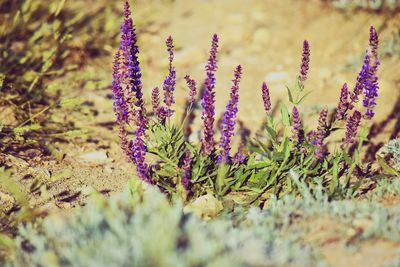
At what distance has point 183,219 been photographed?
9.07 feet

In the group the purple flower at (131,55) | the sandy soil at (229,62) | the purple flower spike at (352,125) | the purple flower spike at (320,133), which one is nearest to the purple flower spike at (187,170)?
the purple flower at (131,55)

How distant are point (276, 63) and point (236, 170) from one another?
8.77 ft

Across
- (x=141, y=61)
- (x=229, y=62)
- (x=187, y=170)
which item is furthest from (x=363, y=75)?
(x=141, y=61)

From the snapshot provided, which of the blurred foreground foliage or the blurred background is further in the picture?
the blurred background

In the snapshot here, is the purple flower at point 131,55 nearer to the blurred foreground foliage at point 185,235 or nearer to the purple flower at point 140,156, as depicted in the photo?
the purple flower at point 140,156

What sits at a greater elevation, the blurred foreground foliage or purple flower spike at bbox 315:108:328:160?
purple flower spike at bbox 315:108:328:160

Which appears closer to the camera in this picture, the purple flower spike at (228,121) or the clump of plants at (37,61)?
the purple flower spike at (228,121)

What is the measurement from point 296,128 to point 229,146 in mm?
445

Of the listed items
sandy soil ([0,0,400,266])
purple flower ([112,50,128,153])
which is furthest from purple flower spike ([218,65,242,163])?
sandy soil ([0,0,400,266])

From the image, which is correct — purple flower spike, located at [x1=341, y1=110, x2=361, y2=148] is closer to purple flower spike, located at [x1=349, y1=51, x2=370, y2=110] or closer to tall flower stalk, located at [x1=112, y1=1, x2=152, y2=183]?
purple flower spike, located at [x1=349, y1=51, x2=370, y2=110]

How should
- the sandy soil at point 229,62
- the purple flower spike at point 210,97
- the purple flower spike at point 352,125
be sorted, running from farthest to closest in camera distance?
the sandy soil at point 229,62 < the purple flower spike at point 352,125 < the purple flower spike at point 210,97

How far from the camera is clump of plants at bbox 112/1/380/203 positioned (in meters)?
2.96

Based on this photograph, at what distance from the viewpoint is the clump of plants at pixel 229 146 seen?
2.96m

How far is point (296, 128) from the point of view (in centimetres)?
314
